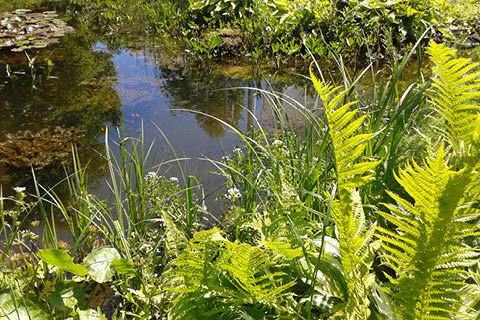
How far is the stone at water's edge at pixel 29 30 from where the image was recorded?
5754mm

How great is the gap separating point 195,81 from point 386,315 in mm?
3994

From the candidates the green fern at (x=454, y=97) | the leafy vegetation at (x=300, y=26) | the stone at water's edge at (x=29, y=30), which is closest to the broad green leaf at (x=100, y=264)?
the green fern at (x=454, y=97)

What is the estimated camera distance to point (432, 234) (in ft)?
2.27

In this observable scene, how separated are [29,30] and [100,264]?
5.64 m

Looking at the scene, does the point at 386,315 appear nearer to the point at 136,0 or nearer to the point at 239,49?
the point at 239,49

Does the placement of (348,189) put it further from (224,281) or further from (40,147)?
(40,147)

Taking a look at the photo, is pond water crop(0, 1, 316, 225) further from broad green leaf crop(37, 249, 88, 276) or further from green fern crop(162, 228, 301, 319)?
green fern crop(162, 228, 301, 319)

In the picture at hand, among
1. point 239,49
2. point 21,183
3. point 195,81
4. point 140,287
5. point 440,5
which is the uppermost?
point 440,5

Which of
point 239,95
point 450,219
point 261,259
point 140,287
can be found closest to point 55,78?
point 239,95

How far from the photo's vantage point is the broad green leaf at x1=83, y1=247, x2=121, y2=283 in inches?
61.8

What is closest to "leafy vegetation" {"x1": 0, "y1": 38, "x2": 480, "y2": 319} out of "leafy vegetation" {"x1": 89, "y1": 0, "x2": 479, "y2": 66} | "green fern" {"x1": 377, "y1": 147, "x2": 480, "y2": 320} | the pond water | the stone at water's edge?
"green fern" {"x1": 377, "y1": 147, "x2": 480, "y2": 320}

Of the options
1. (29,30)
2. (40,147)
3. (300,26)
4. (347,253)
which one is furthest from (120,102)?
(347,253)

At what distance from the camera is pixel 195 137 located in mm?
3551

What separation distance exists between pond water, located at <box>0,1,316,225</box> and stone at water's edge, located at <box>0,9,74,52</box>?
18cm
